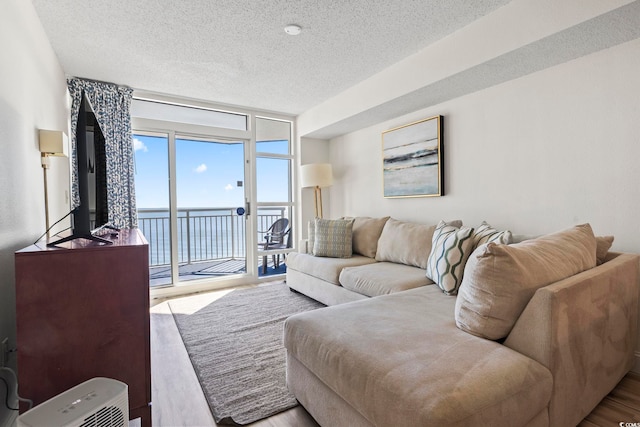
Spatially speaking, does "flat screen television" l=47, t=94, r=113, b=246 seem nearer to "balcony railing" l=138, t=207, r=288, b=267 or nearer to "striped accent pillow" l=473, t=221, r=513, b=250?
"striped accent pillow" l=473, t=221, r=513, b=250

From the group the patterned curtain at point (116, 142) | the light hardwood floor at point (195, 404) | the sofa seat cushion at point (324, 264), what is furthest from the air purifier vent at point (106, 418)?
the patterned curtain at point (116, 142)

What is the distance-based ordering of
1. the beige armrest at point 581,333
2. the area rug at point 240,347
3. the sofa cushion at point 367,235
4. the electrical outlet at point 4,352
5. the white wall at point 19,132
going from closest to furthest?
the beige armrest at point 581,333 < the electrical outlet at point 4,352 < the white wall at point 19,132 < the area rug at point 240,347 < the sofa cushion at point 367,235

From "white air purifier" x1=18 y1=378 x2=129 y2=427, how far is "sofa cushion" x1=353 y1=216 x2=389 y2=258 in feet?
8.88

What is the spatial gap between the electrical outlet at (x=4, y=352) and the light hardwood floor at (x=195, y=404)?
736mm

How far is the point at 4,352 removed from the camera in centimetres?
142

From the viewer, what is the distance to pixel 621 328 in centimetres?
168

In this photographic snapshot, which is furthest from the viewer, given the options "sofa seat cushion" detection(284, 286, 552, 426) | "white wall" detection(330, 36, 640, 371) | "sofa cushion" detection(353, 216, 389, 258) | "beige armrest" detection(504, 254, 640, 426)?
"sofa cushion" detection(353, 216, 389, 258)

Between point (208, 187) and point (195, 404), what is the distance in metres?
3.12

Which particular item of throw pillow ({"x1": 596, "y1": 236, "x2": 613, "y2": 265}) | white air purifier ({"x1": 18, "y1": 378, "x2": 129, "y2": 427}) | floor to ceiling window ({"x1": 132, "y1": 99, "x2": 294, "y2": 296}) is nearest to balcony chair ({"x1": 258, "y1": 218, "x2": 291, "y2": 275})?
floor to ceiling window ({"x1": 132, "y1": 99, "x2": 294, "y2": 296})

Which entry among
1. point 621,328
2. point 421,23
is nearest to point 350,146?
point 421,23

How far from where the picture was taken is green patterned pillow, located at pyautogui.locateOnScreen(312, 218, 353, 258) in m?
3.62

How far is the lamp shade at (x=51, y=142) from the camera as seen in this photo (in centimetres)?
209

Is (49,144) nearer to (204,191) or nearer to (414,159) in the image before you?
(204,191)

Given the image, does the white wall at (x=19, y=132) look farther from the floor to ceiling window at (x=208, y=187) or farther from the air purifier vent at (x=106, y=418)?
the floor to ceiling window at (x=208, y=187)
